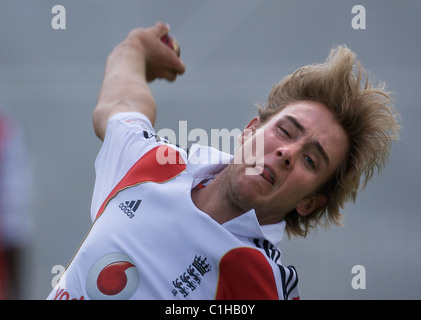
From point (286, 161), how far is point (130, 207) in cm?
39

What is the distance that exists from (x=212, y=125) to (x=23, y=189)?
1.32 metres

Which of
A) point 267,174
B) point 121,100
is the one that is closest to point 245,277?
point 267,174

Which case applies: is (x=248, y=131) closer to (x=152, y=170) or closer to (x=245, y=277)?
(x=152, y=170)

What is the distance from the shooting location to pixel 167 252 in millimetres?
1211

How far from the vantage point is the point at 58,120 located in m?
2.09

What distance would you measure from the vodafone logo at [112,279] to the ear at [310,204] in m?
0.49

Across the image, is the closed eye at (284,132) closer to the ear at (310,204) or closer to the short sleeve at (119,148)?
the ear at (310,204)

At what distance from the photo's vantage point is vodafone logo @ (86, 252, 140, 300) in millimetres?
1169

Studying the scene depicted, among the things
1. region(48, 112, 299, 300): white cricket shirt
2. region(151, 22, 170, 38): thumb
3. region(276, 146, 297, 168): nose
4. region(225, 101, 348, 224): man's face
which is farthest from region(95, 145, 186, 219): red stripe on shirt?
region(151, 22, 170, 38): thumb

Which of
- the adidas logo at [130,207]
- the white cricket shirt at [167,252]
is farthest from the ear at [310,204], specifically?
the adidas logo at [130,207]

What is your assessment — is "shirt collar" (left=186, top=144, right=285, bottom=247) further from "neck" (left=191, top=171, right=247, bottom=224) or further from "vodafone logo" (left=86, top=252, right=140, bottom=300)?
"vodafone logo" (left=86, top=252, right=140, bottom=300)

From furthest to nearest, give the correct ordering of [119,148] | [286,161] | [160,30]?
[160,30] < [119,148] < [286,161]

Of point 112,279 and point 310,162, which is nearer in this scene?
point 112,279
